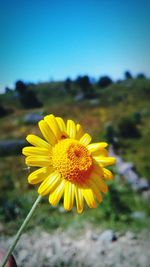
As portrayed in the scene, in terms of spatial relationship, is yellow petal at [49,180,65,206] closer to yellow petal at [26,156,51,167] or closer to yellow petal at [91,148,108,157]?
yellow petal at [26,156,51,167]

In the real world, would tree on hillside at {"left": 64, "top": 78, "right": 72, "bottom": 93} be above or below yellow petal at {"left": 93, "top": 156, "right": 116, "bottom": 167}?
above

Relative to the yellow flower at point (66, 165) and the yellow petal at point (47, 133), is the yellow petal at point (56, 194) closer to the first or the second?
the yellow flower at point (66, 165)

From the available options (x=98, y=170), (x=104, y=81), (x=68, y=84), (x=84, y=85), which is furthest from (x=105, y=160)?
(x=104, y=81)

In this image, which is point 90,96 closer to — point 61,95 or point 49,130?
point 61,95

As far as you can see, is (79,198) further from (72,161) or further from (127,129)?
(127,129)

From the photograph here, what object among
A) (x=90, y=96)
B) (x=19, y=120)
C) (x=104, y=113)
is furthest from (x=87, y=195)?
Answer: (x=90, y=96)

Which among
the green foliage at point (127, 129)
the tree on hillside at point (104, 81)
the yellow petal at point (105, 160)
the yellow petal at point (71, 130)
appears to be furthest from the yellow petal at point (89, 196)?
the tree on hillside at point (104, 81)

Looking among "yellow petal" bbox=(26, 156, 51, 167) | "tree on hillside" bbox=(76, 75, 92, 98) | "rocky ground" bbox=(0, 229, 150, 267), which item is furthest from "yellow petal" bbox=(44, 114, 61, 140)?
"tree on hillside" bbox=(76, 75, 92, 98)

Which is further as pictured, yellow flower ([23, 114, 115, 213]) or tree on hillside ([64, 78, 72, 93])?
tree on hillside ([64, 78, 72, 93])
